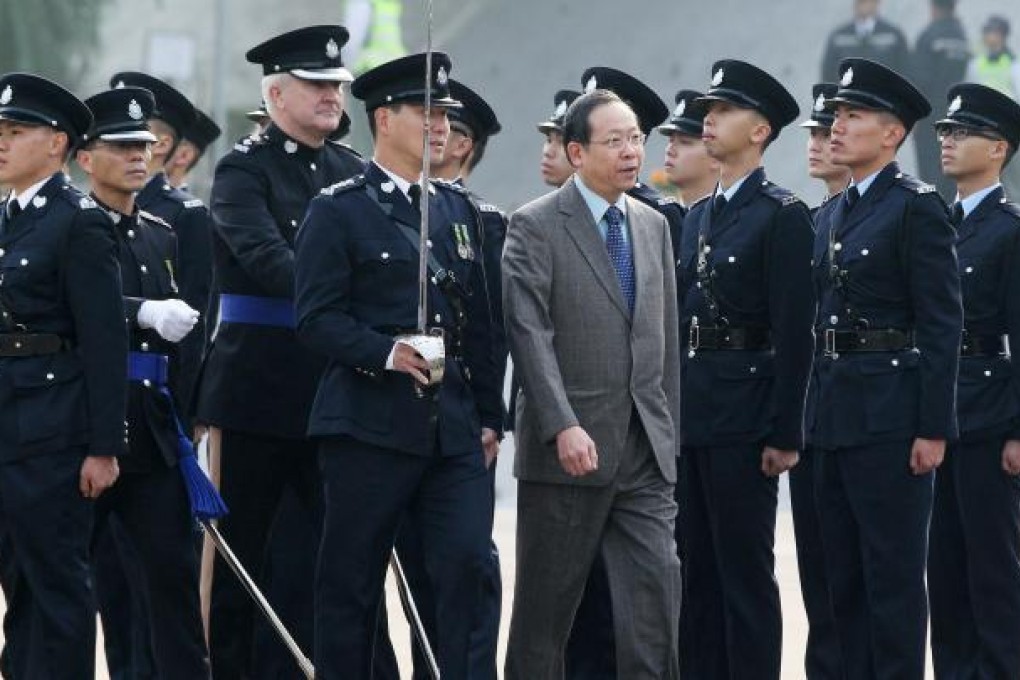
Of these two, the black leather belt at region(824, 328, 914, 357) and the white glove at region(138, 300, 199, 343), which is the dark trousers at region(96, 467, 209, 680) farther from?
the black leather belt at region(824, 328, 914, 357)

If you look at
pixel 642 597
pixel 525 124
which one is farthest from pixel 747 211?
pixel 525 124

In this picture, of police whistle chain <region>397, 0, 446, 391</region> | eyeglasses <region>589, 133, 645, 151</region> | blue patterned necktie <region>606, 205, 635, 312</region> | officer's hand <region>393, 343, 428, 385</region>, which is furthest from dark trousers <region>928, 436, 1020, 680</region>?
officer's hand <region>393, 343, 428, 385</region>

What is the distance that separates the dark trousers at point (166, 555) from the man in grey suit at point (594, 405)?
3.12ft

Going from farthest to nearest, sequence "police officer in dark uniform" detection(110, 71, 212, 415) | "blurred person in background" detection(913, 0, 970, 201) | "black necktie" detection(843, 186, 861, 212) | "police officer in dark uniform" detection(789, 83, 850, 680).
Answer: "blurred person in background" detection(913, 0, 970, 201) → "police officer in dark uniform" detection(110, 71, 212, 415) → "police officer in dark uniform" detection(789, 83, 850, 680) → "black necktie" detection(843, 186, 861, 212)

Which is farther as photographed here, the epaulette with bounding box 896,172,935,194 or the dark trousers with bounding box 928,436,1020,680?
the dark trousers with bounding box 928,436,1020,680

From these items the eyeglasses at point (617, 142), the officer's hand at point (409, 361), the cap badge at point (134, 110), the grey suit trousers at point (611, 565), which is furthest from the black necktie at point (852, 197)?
the cap badge at point (134, 110)

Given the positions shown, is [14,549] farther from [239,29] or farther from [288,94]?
[239,29]

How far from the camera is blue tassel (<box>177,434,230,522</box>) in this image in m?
8.13

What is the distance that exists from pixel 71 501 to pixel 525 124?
2762cm

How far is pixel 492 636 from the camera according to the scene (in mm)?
8359

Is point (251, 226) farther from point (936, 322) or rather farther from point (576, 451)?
point (936, 322)

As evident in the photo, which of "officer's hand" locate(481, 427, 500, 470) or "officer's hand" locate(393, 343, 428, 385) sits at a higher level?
"officer's hand" locate(393, 343, 428, 385)

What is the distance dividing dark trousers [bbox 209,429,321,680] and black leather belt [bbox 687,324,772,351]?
1317 millimetres

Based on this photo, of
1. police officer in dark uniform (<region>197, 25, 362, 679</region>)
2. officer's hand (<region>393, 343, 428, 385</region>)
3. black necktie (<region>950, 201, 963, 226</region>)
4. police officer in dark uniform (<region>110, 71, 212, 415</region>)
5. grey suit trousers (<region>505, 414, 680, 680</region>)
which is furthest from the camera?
police officer in dark uniform (<region>110, 71, 212, 415</region>)
